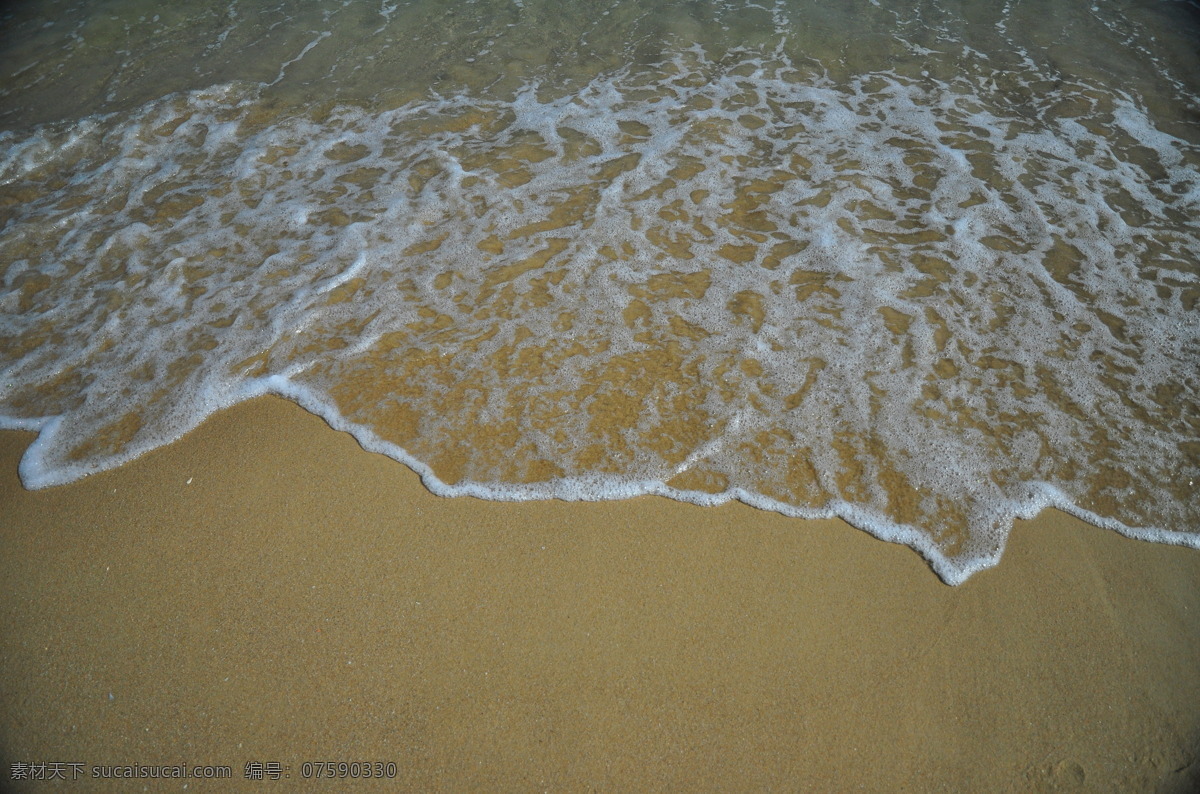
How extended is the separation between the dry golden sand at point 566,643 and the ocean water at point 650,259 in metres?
0.20

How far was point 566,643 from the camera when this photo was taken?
2.28m

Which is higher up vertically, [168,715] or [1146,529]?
[1146,529]

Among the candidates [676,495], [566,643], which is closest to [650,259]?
[676,495]

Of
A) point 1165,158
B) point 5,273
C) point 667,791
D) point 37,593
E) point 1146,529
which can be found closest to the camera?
point 667,791

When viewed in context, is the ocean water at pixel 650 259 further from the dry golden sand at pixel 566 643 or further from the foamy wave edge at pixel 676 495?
the dry golden sand at pixel 566 643

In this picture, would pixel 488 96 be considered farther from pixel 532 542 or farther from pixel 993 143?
pixel 532 542

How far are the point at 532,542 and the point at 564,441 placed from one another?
50 centimetres

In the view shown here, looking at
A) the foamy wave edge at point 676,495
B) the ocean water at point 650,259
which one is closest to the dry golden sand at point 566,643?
the foamy wave edge at point 676,495

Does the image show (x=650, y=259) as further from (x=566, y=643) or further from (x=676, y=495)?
(x=566, y=643)

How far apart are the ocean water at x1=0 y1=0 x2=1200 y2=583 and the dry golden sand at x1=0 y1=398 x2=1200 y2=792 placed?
20cm

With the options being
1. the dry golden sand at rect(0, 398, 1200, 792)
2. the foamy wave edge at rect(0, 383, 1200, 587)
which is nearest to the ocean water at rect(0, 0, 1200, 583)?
the foamy wave edge at rect(0, 383, 1200, 587)

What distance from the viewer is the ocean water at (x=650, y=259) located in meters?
2.87

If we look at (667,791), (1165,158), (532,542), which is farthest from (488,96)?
(667,791)

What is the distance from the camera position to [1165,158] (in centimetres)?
475
